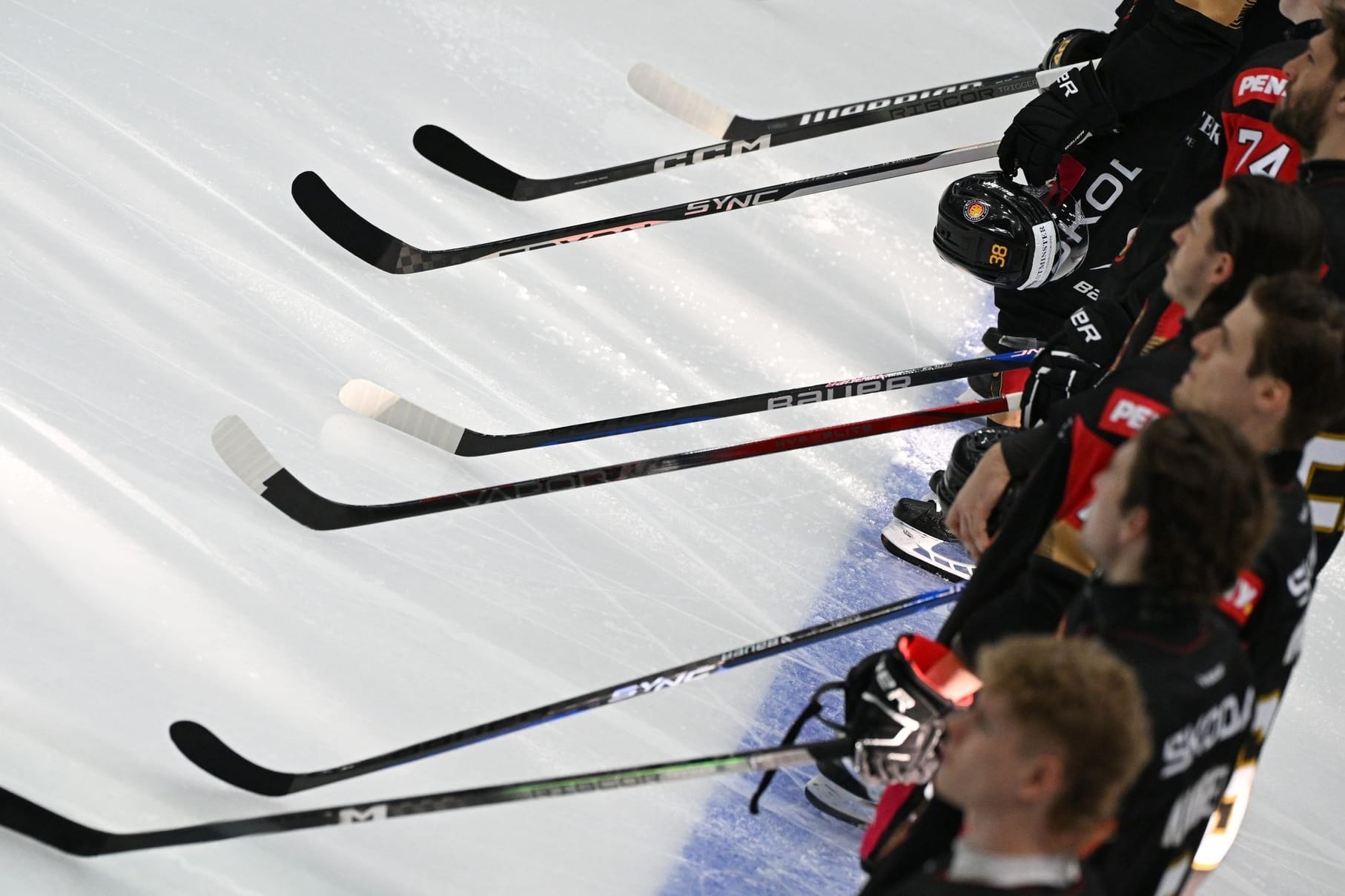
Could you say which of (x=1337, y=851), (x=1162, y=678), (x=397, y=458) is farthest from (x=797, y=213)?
(x=1162, y=678)

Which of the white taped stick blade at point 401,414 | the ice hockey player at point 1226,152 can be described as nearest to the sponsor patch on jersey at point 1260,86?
the ice hockey player at point 1226,152

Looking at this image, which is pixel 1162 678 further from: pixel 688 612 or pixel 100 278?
pixel 100 278

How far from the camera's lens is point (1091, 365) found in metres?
2.20

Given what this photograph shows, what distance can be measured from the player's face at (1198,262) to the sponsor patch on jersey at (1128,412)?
0.22 meters

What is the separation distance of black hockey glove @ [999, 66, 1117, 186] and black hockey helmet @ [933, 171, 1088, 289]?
4.0 inches

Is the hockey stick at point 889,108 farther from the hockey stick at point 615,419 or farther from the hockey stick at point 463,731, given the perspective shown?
the hockey stick at point 463,731

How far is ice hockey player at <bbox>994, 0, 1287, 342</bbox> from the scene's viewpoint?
2.68 m

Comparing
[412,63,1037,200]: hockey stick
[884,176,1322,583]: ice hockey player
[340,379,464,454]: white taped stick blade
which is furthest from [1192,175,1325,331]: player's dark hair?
[340,379,464,454]: white taped stick blade

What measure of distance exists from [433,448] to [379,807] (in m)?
1.11

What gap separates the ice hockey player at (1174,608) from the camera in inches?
52.1

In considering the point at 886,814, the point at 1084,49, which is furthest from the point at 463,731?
the point at 1084,49

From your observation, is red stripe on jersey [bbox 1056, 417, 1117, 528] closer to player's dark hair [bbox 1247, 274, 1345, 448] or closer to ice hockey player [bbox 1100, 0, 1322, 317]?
player's dark hair [bbox 1247, 274, 1345, 448]

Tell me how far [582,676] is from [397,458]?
2.07 feet

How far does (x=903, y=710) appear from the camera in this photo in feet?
5.60
